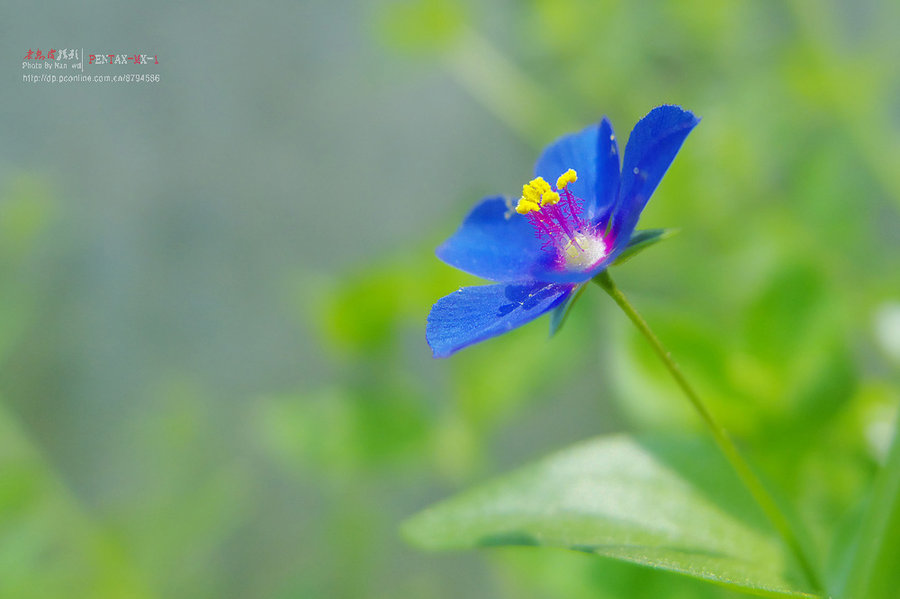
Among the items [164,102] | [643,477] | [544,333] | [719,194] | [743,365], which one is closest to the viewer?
[643,477]

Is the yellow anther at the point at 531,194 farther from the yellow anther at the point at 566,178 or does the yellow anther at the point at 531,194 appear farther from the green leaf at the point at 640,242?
the green leaf at the point at 640,242

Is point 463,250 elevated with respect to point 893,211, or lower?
lower

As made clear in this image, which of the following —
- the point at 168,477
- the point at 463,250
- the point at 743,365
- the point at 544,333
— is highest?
the point at 168,477

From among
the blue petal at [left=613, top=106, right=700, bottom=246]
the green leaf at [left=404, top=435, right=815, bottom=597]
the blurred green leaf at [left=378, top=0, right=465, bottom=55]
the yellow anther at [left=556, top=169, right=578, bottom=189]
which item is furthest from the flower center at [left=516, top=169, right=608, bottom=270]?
the blurred green leaf at [left=378, top=0, right=465, bottom=55]

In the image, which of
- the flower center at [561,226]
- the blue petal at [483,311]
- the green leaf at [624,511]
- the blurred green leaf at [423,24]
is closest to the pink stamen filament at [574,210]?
the flower center at [561,226]

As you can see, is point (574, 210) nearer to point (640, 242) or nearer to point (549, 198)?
point (549, 198)

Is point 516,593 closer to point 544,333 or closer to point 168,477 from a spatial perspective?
point 544,333

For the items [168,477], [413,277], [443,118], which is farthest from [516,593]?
[443,118]
